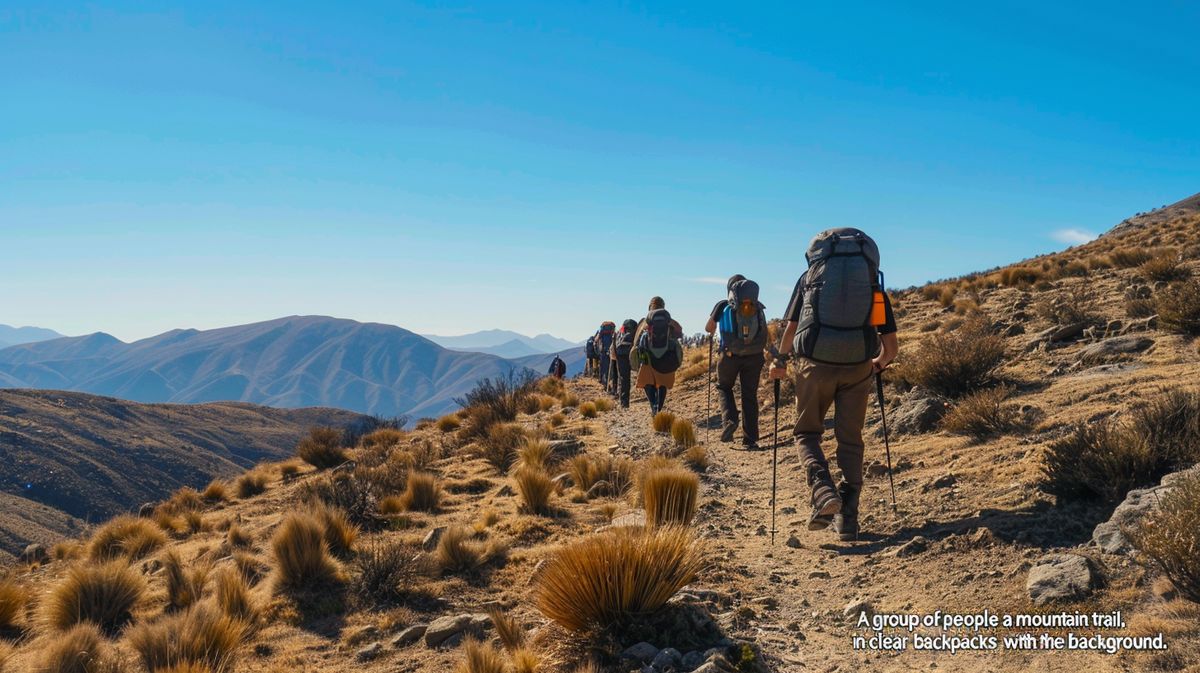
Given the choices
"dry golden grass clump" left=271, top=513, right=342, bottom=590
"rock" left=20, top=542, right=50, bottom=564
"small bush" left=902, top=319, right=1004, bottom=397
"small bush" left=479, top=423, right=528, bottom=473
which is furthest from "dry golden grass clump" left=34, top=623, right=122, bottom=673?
"small bush" left=902, top=319, right=1004, bottom=397

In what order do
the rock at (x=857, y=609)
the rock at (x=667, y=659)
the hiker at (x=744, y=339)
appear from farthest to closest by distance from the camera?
the hiker at (x=744, y=339) → the rock at (x=857, y=609) → the rock at (x=667, y=659)

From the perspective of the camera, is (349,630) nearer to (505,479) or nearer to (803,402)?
(803,402)

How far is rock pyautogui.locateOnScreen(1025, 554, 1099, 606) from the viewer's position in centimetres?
361

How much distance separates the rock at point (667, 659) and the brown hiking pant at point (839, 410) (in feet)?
8.00

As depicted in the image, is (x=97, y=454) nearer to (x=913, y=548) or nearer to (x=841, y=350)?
(x=841, y=350)

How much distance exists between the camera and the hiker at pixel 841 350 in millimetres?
5367

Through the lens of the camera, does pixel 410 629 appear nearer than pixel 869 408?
Yes

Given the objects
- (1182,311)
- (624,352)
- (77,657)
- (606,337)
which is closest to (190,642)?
(77,657)

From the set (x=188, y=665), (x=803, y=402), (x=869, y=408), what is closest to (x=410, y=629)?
(x=188, y=665)

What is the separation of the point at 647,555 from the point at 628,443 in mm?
7489

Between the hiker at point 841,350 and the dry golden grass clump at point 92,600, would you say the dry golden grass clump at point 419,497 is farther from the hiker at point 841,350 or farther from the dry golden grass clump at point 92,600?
the hiker at point 841,350

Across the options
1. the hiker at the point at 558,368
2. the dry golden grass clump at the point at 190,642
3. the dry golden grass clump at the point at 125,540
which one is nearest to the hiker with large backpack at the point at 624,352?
the dry golden grass clump at the point at 125,540

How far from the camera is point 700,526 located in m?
6.31

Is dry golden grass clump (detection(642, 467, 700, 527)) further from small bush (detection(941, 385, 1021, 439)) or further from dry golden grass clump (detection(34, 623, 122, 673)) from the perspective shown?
dry golden grass clump (detection(34, 623, 122, 673))
